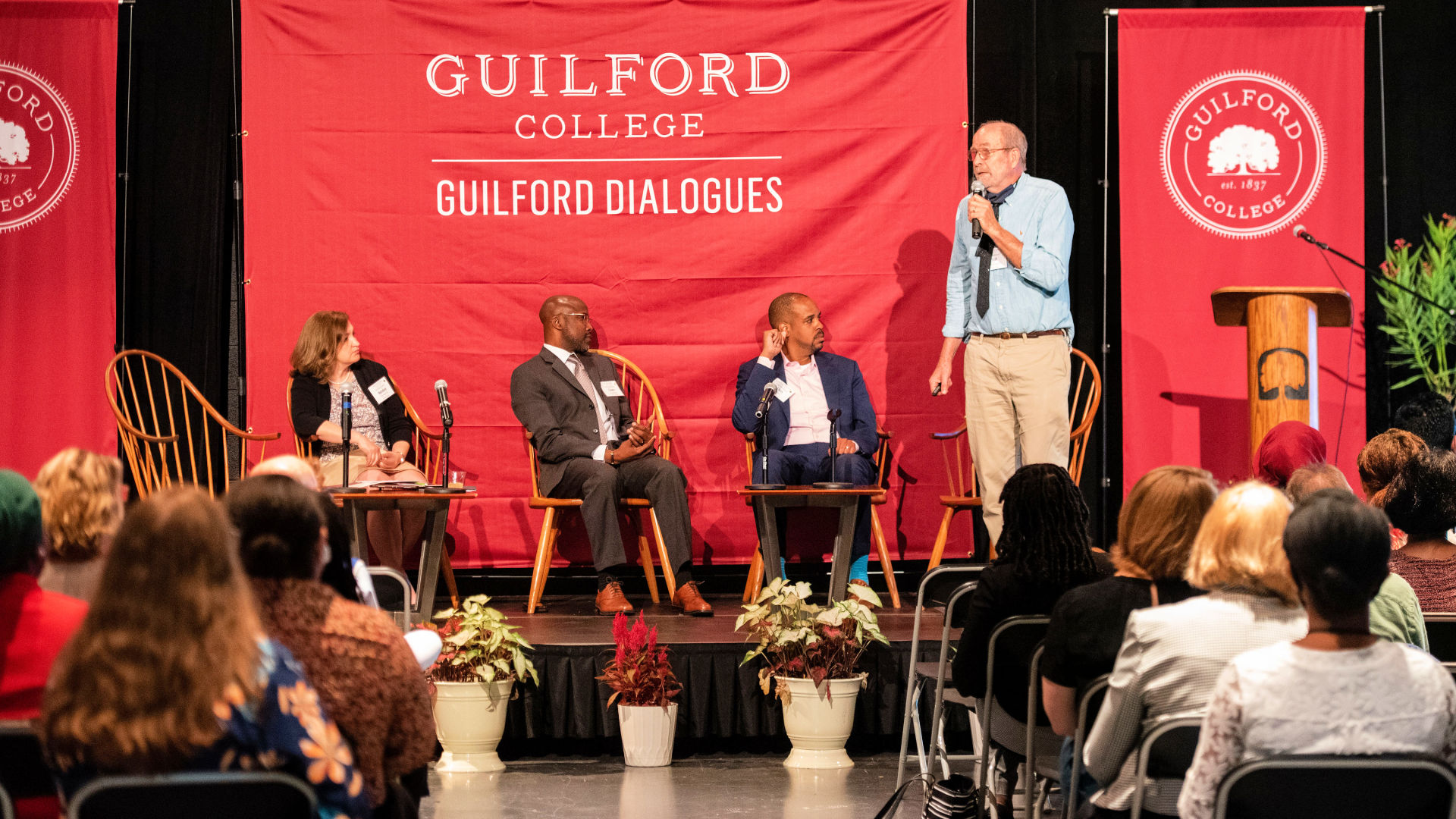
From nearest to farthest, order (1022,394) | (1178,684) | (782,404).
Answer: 1. (1178,684)
2. (1022,394)
3. (782,404)

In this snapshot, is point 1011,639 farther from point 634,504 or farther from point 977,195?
point 634,504

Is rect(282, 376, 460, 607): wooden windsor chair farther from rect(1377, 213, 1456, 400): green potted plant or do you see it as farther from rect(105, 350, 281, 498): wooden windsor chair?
rect(1377, 213, 1456, 400): green potted plant

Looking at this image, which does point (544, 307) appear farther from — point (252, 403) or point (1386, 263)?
point (1386, 263)

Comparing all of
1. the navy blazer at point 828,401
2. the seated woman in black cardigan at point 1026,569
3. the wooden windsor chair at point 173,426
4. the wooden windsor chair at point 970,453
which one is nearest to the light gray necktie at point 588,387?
the navy blazer at point 828,401

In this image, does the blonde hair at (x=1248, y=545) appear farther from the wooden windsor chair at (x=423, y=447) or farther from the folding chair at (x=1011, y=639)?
the wooden windsor chair at (x=423, y=447)

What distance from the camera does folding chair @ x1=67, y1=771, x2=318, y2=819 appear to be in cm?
145

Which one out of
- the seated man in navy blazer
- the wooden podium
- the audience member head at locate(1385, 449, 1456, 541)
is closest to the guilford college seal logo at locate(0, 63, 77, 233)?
the seated man in navy blazer

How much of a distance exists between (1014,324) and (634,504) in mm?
1529

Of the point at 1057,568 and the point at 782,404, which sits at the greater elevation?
the point at 782,404

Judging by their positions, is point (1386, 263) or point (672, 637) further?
point (1386, 263)

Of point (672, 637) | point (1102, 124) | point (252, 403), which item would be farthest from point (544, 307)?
point (1102, 124)

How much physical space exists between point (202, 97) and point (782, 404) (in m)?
A: 2.79

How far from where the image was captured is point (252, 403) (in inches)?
220

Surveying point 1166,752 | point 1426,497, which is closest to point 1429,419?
point 1426,497
